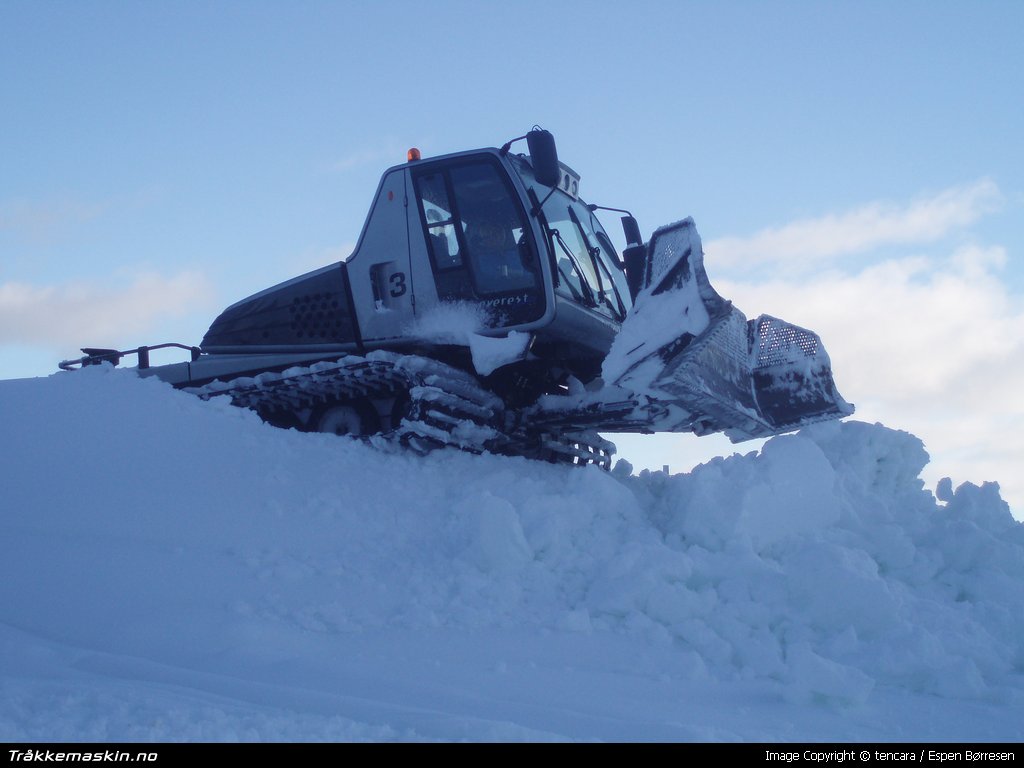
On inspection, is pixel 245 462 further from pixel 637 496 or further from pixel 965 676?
pixel 965 676

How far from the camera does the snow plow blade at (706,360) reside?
650 cm

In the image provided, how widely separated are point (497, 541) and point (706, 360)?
2.06 m

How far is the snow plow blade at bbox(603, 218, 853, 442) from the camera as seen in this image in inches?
256

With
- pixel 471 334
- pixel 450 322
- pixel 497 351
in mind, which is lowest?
pixel 497 351

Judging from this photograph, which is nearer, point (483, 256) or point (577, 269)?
point (483, 256)

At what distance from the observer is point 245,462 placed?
6.76 metres

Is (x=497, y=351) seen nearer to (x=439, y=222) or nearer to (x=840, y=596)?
(x=439, y=222)

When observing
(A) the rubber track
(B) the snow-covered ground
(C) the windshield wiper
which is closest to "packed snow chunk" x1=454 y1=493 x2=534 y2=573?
(B) the snow-covered ground

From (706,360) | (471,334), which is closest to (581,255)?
(471,334)

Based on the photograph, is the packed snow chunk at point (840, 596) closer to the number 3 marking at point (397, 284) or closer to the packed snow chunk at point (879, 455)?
the packed snow chunk at point (879, 455)

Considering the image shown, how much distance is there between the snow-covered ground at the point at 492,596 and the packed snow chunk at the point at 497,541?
0.01 metres

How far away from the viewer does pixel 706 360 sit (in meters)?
6.60

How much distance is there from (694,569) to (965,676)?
132 cm

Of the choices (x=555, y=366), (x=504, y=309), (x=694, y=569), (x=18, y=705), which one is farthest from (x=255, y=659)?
(x=555, y=366)
